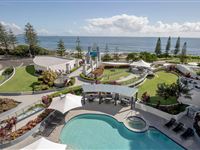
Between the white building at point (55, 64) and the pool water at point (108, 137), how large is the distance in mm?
16131

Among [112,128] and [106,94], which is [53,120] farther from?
[106,94]

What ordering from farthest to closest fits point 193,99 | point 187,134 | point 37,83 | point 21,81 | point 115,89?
point 21,81 → point 37,83 → point 115,89 → point 193,99 → point 187,134

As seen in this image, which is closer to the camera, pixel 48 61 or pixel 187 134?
pixel 187 134

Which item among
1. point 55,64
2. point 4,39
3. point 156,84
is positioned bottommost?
point 156,84

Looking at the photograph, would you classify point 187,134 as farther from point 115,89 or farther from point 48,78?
point 48,78

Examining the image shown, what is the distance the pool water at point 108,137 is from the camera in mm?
14415

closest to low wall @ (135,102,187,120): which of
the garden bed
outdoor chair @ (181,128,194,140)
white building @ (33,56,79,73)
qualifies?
outdoor chair @ (181,128,194,140)

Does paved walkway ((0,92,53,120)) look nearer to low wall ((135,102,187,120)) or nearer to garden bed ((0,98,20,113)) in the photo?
garden bed ((0,98,20,113))

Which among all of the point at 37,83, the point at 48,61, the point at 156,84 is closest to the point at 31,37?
the point at 48,61

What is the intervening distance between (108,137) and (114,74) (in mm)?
18291

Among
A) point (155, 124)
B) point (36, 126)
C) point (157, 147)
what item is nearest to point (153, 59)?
point (155, 124)

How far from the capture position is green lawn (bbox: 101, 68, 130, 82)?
30500 mm

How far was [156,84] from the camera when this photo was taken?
92.8 ft

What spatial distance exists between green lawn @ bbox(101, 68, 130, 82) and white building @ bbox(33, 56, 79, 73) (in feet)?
24.7
